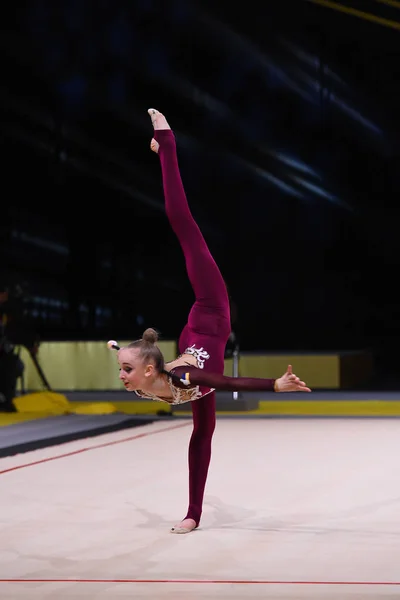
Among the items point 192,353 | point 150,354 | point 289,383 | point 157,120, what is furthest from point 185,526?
point 157,120

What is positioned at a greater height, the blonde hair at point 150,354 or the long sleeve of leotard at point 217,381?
the blonde hair at point 150,354

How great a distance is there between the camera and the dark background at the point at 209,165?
17.2 meters

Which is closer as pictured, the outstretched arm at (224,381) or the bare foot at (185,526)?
the outstretched arm at (224,381)

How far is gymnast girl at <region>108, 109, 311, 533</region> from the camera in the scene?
443 centimetres

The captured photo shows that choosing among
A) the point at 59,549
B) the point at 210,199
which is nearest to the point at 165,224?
the point at 210,199

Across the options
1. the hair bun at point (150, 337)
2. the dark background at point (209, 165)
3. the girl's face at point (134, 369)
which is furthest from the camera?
the dark background at point (209, 165)

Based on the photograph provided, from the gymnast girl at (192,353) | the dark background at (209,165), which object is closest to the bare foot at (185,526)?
the gymnast girl at (192,353)

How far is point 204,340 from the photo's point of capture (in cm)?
478

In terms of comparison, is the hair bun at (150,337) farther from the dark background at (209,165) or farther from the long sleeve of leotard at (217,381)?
the dark background at (209,165)

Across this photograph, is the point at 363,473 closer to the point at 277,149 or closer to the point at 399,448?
the point at 399,448

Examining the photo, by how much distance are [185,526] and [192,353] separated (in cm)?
85

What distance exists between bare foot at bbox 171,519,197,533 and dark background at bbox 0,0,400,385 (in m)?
12.2

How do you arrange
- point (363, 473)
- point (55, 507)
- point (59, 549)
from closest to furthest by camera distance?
point (59, 549)
point (55, 507)
point (363, 473)

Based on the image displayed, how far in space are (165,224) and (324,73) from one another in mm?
3869
